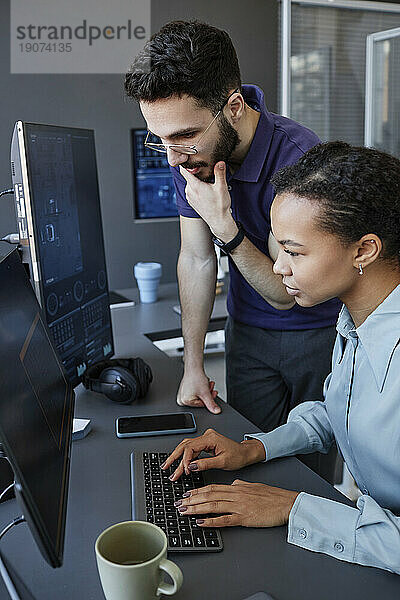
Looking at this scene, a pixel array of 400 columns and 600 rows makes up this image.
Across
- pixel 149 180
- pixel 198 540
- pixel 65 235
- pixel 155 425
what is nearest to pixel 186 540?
pixel 198 540

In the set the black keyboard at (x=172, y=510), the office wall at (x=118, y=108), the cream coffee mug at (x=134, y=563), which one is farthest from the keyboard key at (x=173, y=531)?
the office wall at (x=118, y=108)

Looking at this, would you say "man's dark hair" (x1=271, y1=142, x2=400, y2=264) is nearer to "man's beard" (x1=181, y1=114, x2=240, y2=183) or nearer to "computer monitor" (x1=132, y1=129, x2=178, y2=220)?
"man's beard" (x1=181, y1=114, x2=240, y2=183)

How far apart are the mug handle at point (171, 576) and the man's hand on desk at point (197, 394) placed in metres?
0.64

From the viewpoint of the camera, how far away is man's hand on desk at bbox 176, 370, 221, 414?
1.38 m

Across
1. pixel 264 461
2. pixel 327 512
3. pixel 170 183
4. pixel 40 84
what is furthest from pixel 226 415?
pixel 40 84

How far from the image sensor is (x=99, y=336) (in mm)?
1583

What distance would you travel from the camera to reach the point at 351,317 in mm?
1159

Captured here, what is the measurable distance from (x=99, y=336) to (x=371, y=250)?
30.9 inches

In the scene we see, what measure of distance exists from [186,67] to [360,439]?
0.84 meters

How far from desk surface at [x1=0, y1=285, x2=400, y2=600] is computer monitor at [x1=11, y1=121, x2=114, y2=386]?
0.25 m

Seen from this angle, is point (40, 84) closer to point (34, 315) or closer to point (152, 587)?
point (34, 315)

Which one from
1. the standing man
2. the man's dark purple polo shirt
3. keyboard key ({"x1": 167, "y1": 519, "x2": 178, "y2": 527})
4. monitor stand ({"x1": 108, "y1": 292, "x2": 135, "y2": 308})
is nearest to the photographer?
keyboard key ({"x1": 167, "y1": 519, "x2": 178, "y2": 527})

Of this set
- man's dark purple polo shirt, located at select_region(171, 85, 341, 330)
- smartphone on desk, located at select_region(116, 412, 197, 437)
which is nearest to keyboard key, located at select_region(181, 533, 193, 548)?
smartphone on desk, located at select_region(116, 412, 197, 437)

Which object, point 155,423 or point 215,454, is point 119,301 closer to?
point 155,423
